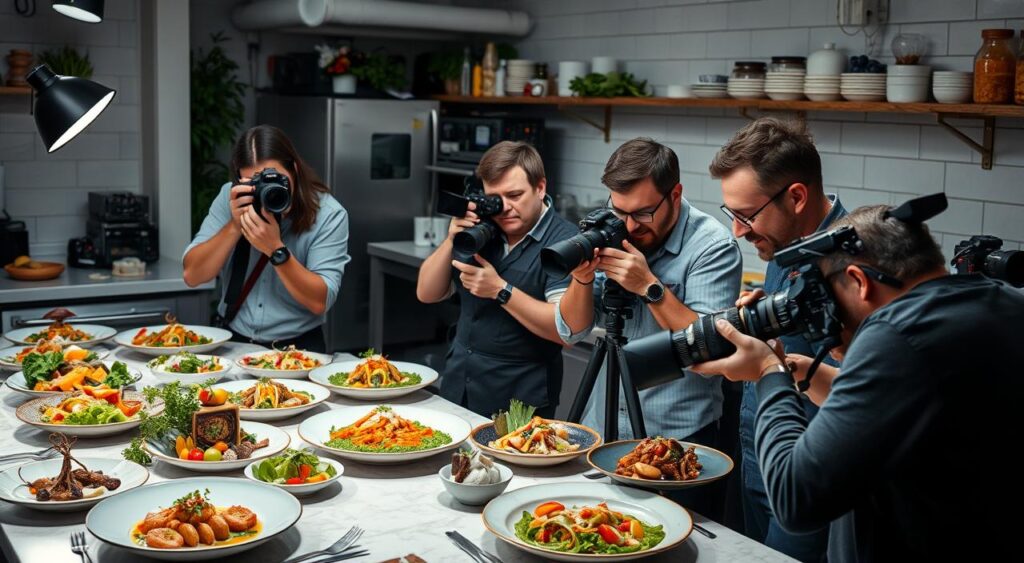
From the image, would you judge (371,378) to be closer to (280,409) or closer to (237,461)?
(280,409)

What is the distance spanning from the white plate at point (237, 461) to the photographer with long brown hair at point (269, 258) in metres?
0.88

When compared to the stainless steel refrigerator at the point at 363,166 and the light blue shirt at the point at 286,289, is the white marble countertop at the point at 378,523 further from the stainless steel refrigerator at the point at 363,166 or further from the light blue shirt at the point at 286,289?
the stainless steel refrigerator at the point at 363,166

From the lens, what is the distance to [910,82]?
370 centimetres

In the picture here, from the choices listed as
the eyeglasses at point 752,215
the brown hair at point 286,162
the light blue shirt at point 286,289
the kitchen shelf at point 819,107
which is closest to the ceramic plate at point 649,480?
the eyeglasses at point 752,215

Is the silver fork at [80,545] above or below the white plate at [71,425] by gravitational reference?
below

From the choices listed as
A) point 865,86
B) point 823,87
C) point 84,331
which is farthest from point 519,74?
point 84,331

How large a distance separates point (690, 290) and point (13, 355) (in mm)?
1916

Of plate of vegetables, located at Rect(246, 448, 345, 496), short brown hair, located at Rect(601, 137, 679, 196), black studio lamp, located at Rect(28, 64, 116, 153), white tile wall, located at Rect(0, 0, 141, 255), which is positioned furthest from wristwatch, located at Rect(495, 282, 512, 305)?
white tile wall, located at Rect(0, 0, 141, 255)

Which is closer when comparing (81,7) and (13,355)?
(13,355)

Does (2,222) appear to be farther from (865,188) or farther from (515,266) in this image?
(865,188)

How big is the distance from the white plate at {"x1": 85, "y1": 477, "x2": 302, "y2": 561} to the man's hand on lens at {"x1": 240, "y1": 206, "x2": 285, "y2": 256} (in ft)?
3.98

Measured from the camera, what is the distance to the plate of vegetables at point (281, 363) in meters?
2.87

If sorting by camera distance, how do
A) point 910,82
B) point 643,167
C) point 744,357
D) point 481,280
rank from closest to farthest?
point 744,357 → point 643,167 → point 481,280 → point 910,82

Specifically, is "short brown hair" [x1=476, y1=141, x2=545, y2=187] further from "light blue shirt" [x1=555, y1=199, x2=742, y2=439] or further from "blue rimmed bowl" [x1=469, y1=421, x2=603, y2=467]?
"blue rimmed bowl" [x1=469, y1=421, x2=603, y2=467]
